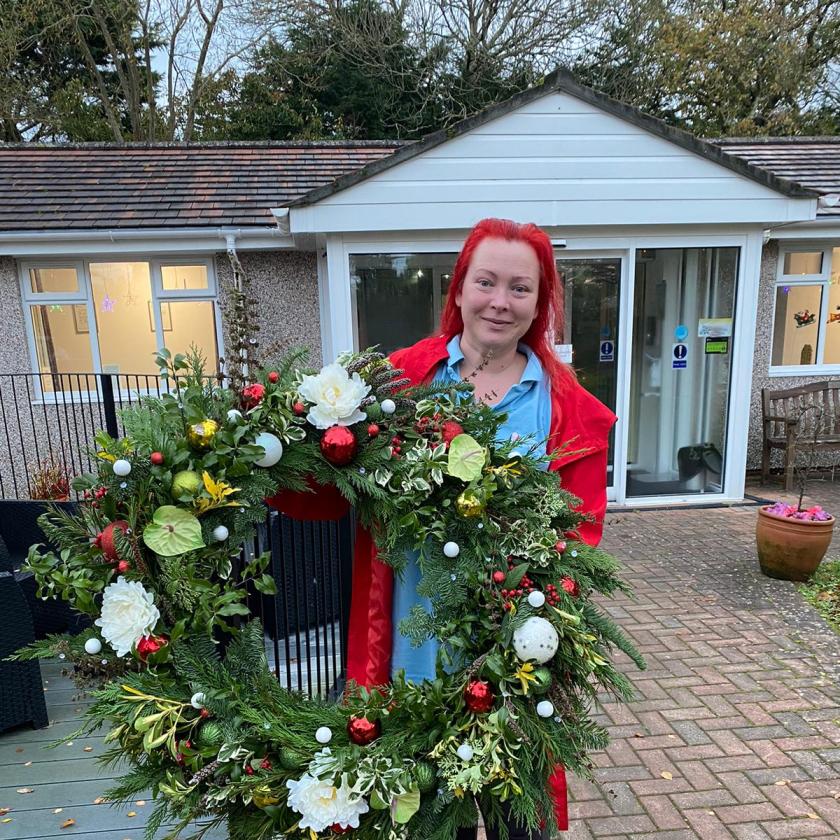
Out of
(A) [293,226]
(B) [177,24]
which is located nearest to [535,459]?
(A) [293,226]

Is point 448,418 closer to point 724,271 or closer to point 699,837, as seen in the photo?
point 699,837

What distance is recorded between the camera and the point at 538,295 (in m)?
1.54

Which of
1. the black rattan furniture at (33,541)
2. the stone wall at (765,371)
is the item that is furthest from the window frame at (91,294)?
the stone wall at (765,371)

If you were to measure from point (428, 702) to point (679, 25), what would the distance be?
1671cm

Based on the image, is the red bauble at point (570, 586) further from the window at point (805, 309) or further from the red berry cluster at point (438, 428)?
the window at point (805, 309)

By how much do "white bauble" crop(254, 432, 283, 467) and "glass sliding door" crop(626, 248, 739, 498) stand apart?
18.2ft

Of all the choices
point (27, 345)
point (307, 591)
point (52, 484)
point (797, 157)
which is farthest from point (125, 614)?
point (797, 157)

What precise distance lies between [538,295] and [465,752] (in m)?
1.08

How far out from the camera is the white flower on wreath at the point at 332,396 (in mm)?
1259

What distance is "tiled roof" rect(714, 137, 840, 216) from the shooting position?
23.8 feet

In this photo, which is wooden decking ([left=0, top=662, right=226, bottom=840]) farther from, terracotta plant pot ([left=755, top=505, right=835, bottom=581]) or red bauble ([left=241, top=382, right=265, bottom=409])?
terracotta plant pot ([left=755, top=505, right=835, bottom=581])

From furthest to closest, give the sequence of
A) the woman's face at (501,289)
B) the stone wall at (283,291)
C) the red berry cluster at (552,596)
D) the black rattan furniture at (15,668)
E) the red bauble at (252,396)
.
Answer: the stone wall at (283,291)
the black rattan furniture at (15,668)
the woman's face at (501,289)
the red bauble at (252,396)
the red berry cluster at (552,596)

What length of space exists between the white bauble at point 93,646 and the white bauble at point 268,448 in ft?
1.50

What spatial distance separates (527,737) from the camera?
1.13m
